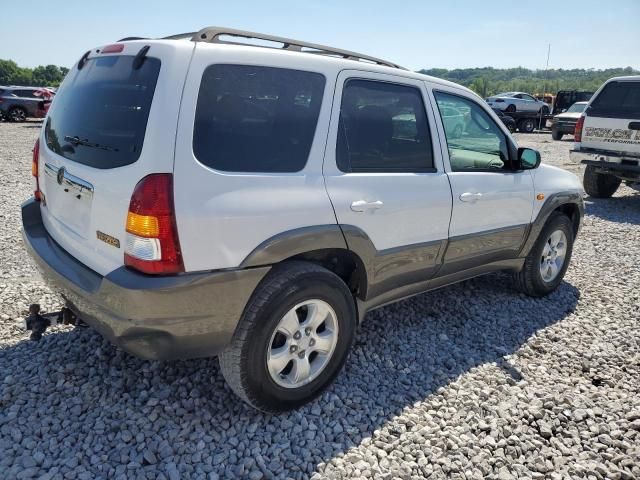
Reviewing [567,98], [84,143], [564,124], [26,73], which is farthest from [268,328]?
[26,73]

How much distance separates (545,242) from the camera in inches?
171

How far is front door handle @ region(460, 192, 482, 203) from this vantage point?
337 centimetres

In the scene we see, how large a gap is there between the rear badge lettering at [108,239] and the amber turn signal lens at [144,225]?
0.50ft

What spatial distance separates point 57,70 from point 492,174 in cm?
9051

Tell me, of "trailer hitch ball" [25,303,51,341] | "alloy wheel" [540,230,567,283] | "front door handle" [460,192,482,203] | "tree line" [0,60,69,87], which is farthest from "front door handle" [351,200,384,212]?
"tree line" [0,60,69,87]

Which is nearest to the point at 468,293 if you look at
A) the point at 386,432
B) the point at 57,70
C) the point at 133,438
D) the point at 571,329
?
the point at 571,329

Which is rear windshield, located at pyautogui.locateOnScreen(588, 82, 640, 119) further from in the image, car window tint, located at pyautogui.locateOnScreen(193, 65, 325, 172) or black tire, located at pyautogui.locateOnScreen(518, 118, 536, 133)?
black tire, located at pyautogui.locateOnScreen(518, 118, 536, 133)

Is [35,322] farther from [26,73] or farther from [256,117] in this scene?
[26,73]

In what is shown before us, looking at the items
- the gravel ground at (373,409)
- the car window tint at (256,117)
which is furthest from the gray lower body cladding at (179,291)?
the gravel ground at (373,409)

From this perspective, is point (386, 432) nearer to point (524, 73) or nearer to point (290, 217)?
point (290, 217)

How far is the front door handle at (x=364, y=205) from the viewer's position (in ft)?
8.89

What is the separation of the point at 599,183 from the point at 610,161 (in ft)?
4.52

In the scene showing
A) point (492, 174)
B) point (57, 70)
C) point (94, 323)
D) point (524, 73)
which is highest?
point (524, 73)

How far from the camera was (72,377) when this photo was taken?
2898mm
